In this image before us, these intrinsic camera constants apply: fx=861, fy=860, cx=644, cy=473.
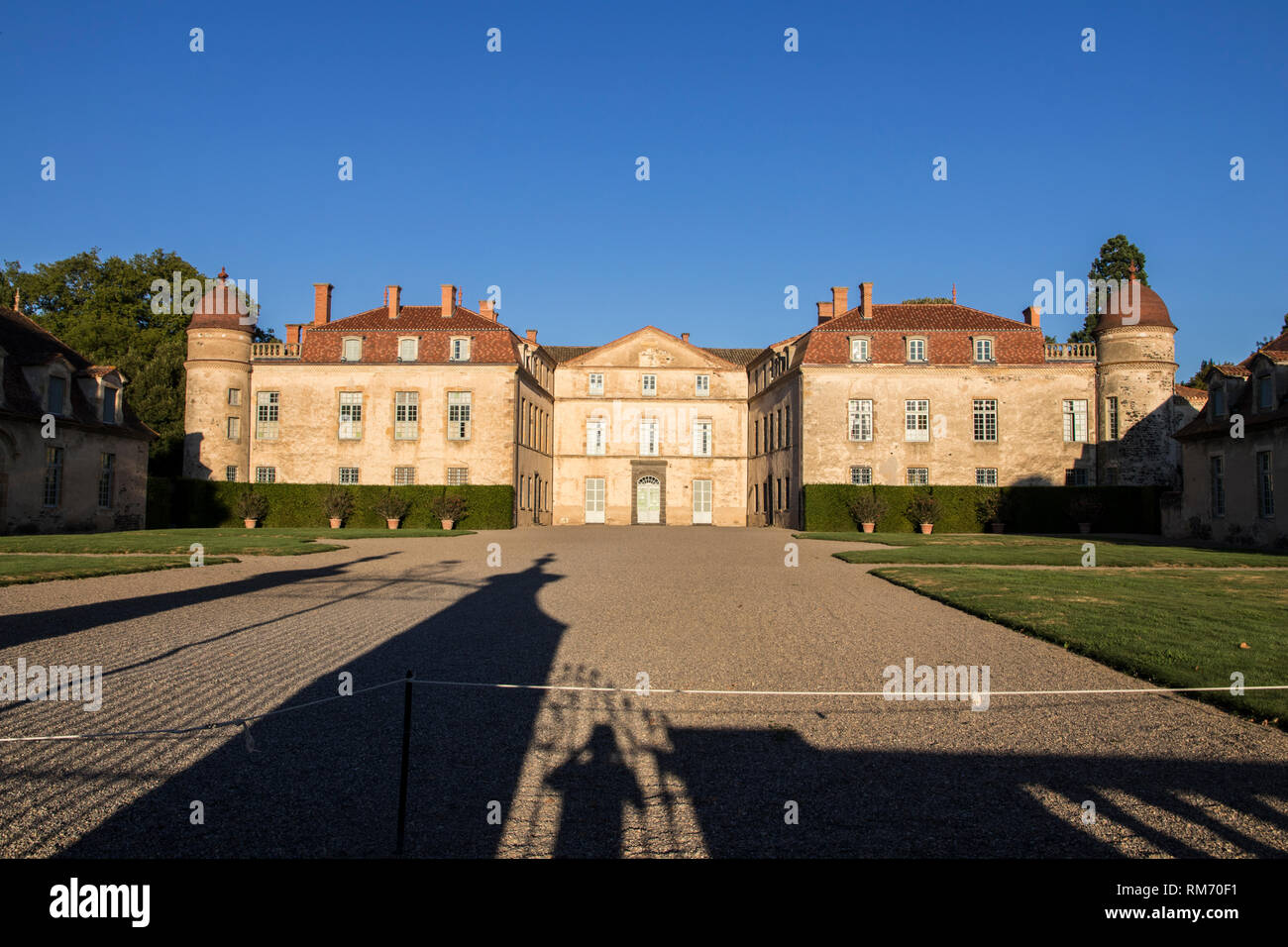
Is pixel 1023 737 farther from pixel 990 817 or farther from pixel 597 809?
pixel 597 809

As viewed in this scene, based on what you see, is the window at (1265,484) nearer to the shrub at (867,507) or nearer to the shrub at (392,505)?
the shrub at (867,507)

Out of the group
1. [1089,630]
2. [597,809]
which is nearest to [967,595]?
[1089,630]

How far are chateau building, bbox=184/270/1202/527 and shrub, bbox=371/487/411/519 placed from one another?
5.48 m

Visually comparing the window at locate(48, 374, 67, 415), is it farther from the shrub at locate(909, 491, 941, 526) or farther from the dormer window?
the shrub at locate(909, 491, 941, 526)

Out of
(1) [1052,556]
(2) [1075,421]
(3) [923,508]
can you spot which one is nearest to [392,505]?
(3) [923,508]

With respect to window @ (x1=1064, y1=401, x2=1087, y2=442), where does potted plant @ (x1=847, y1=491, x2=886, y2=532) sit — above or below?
below

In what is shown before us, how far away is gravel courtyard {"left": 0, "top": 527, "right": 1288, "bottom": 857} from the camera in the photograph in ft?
12.5

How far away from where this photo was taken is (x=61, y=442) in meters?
29.3

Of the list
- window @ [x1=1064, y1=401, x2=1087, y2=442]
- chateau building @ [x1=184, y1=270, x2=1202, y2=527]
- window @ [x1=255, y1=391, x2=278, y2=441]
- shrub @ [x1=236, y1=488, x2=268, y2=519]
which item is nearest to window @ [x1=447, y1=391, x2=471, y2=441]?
chateau building @ [x1=184, y1=270, x2=1202, y2=527]

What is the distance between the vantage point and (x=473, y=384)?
4228 centimetres

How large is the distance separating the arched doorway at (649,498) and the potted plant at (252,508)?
20846mm

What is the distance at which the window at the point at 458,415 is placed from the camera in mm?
42312

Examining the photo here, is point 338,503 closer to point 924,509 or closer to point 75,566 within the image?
point 75,566

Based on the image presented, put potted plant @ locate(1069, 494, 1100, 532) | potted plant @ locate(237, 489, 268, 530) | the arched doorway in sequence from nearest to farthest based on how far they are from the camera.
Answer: potted plant @ locate(1069, 494, 1100, 532)
potted plant @ locate(237, 489, 268, 530)
the arched doorway
